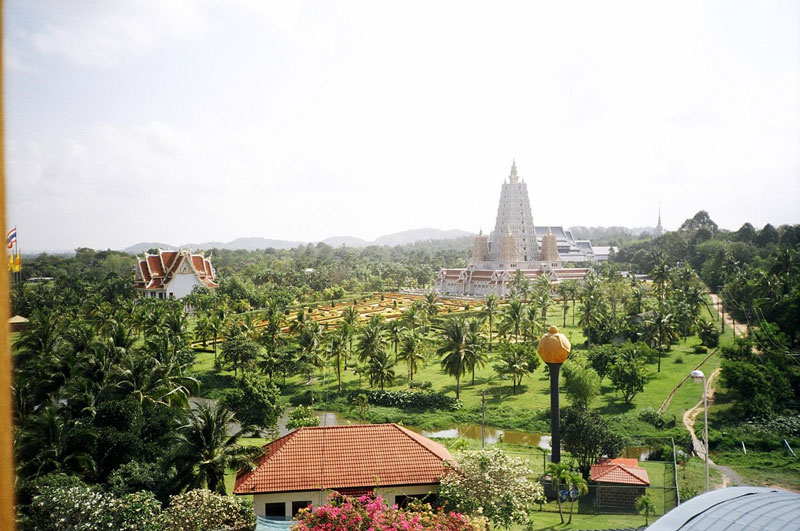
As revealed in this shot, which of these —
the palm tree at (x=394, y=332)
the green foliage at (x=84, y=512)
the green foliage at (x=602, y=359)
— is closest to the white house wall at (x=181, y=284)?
the palm tree at (x=394, y=332)

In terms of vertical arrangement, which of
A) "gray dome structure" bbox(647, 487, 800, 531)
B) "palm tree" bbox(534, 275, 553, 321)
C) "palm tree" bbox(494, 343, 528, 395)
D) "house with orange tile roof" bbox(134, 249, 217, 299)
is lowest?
"palm tree" bbox(494, 343, 528, 395)

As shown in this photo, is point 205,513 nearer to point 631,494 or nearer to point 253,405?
point 253,405

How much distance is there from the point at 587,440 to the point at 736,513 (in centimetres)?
943

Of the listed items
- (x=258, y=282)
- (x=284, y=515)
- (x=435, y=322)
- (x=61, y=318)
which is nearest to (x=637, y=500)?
(x=284, y=515)

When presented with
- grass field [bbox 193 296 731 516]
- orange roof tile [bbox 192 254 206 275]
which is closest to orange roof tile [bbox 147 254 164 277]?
orange roof tile [bbox 192 254 206 275]

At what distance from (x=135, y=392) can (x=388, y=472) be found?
6751 millimetres

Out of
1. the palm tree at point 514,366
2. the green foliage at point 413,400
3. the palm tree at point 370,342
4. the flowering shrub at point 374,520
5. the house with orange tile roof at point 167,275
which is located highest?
the house with orange tile roof at point 167,275

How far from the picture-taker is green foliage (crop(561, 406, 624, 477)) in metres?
14.2

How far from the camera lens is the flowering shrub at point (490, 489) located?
405 inches

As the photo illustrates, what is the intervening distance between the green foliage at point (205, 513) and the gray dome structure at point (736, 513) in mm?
7284

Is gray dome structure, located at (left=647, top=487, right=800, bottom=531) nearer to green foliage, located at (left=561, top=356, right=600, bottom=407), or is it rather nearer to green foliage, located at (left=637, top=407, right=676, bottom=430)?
green foliage, located at (left=637, top=407, right=676, bottom=430)

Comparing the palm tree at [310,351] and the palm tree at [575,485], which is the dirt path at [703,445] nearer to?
the palm tree at [575,485]

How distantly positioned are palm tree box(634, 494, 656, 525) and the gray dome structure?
6.24 meters

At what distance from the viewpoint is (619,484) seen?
41.1 ft
